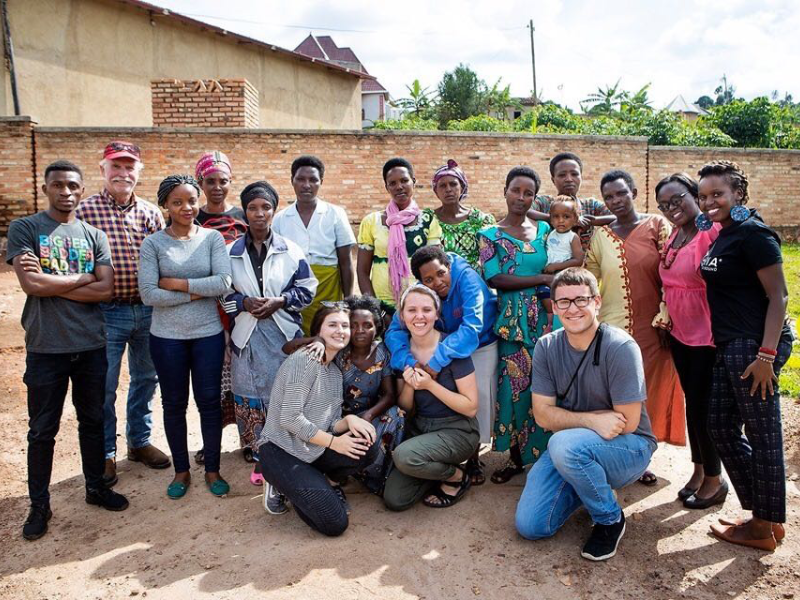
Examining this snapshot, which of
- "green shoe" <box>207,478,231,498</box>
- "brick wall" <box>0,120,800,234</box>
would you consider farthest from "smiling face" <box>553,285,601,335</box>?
"brick wall" <box>0,120,800,234</box>

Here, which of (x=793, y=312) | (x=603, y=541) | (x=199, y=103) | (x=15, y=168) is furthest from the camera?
(x=199, y=103)

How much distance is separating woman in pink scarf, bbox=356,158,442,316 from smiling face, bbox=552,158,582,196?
3.28 feet

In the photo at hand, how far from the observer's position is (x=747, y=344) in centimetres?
311

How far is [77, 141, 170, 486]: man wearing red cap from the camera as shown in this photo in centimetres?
412

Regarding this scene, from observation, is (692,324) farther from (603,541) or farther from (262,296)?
(262,296)

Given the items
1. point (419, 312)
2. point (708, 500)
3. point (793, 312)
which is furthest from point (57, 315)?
point (793, 312)

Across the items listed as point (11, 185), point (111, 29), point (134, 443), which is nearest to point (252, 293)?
point (134, 443)

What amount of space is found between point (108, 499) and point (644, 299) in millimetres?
3641

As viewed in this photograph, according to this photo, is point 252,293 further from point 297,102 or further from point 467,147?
point 297,102

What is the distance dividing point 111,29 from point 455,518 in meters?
13.8

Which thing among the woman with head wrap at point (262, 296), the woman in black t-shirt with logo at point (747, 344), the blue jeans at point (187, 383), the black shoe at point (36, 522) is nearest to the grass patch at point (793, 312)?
the woman in black t-shirt with logo at point (747, 344)

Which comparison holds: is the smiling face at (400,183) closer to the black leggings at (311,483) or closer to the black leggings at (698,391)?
the black leggings at (311,483)

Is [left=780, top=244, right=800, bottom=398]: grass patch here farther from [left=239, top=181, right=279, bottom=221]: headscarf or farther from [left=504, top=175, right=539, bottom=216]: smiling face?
[left=239, top=181, right=279, bottom=221]: headscarf

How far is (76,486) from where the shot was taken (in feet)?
13.9
